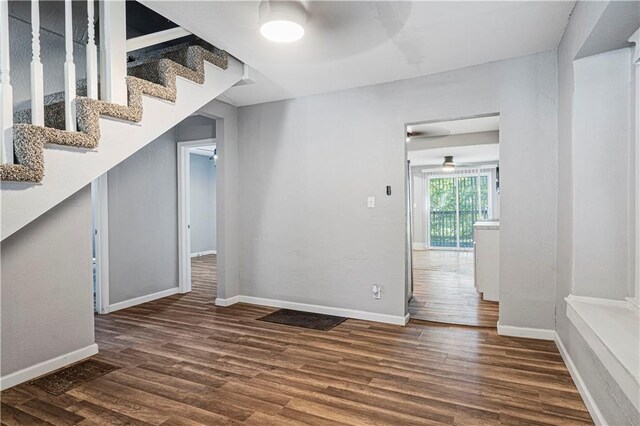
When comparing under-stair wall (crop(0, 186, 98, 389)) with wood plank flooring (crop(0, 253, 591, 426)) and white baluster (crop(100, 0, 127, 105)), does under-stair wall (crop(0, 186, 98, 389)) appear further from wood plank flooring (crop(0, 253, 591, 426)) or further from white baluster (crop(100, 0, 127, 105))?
white baluster (crop(100, 0, 127, 105))

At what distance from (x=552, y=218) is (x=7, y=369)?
414 cm

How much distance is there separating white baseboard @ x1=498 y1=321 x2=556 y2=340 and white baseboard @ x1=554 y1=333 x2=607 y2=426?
237 mm

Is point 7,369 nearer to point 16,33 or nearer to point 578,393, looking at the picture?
point 16,33

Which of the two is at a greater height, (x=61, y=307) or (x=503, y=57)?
(x=503, y=57)

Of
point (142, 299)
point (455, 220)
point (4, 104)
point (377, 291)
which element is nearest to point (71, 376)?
point (4, 104)

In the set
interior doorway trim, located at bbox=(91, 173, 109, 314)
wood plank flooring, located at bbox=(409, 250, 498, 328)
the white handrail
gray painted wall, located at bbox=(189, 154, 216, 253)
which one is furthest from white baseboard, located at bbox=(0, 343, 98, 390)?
gray painted wall, located at bbox=(189, 154, 216, 253)

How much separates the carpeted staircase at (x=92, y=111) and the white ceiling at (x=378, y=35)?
0.24m

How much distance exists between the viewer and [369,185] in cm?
370

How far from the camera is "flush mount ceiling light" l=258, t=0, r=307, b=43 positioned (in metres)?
2.07

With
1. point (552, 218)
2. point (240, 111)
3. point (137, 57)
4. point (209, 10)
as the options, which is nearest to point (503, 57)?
point (552, 218)

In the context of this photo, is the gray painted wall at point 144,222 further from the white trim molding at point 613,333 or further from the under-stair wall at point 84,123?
the white trim molding at point 613,333

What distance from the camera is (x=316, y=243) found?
3994mm

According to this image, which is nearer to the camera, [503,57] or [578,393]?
[578,393]

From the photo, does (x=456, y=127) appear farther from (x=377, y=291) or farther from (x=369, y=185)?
(x=377, y=291)
